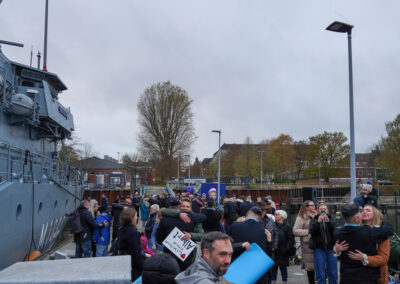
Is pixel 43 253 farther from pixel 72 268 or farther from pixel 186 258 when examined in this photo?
pixel 72 268

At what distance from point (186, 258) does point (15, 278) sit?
3236 millimetres

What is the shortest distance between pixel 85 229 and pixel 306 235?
5494 millimetres

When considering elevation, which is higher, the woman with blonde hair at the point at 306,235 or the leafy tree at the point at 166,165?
the leafy tree at the point at 166,165

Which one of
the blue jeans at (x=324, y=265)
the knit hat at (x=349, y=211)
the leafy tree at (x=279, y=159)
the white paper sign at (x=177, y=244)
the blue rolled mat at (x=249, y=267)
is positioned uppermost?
the leafy tree at (x=279, y=159)

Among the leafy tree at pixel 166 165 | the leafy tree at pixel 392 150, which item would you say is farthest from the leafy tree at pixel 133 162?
Result: the leafy tree at pixel 392 150

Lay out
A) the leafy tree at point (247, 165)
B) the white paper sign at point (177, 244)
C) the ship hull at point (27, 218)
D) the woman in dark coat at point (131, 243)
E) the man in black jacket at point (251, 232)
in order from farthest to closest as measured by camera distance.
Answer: the leafy tree at point (247, 165)
the ship hull at point (27, 218)
the man in black jacket at point (251, 232)
the white paper sign at point (177, 244)
the woman in dark coat at point (131, 243)

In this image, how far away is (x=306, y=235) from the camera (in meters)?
6.81

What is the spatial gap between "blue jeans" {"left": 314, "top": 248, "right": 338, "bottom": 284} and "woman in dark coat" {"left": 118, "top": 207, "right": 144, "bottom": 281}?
3.24 m

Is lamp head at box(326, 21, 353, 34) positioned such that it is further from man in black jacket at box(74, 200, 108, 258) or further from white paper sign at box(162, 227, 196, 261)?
man in black jacket at box(74, 200, 108, 258)

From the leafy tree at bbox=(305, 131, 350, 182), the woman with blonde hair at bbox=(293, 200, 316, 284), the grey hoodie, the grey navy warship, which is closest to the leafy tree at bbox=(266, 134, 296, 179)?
the leafy tree at bbox=(305, 131, 350, 182)

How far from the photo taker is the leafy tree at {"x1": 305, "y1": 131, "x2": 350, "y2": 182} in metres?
67.0

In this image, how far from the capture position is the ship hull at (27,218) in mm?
8898

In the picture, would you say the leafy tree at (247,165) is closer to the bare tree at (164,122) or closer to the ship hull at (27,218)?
the bare tree at (164,122)

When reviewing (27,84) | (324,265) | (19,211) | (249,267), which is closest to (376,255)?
(249,267)
